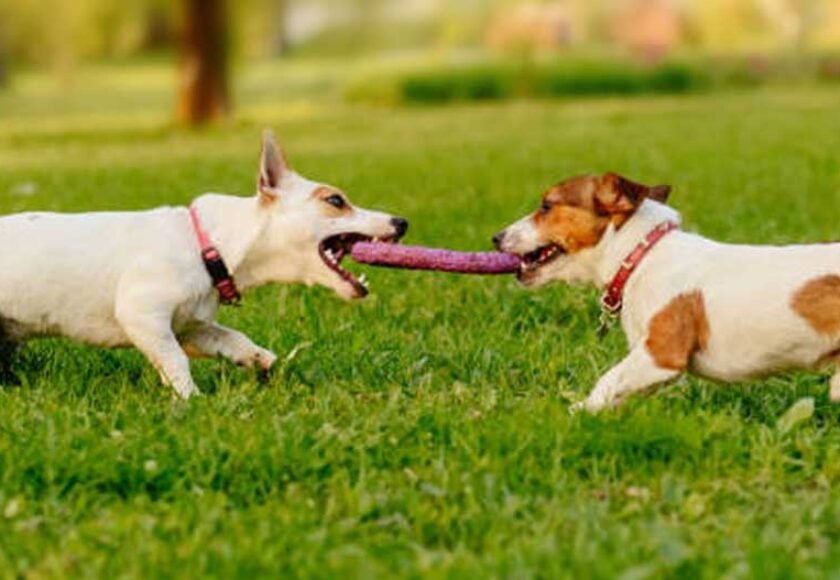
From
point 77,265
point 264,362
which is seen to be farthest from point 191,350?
point 77,265

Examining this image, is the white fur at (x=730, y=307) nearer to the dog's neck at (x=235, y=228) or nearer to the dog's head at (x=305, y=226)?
the dog's head at (x=305, y=226)

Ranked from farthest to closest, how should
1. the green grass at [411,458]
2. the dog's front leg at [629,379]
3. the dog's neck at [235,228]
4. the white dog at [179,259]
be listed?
the dog's neck at [235,228] < the white dog at [179,259] < the dog's front leg at [629,379] < the green grass at [411,458]

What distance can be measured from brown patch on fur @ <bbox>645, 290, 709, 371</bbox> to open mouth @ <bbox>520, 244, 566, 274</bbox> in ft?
2.02

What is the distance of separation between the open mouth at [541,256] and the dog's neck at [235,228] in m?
1.02

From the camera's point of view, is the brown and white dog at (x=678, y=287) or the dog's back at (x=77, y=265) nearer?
the brown and white dog at (x=678, y=287)

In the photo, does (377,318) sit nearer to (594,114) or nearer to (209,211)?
(209,211)

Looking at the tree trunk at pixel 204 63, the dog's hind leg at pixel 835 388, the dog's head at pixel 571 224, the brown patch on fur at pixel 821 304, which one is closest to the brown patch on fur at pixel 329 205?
the dog's head at pixel 571 224

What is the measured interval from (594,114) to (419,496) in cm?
2148

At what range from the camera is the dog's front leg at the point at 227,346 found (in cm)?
629

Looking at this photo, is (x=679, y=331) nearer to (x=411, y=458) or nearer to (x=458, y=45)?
(x=411, y=458)

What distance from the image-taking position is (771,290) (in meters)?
5.40

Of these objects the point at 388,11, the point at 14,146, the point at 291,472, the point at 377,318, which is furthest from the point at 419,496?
the point at 388,11

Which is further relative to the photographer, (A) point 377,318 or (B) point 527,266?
(A) point 377,318

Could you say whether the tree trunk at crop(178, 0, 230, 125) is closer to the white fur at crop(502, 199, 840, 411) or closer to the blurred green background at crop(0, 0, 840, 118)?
the blurred green background at crop(0, 0, 840, 118)
